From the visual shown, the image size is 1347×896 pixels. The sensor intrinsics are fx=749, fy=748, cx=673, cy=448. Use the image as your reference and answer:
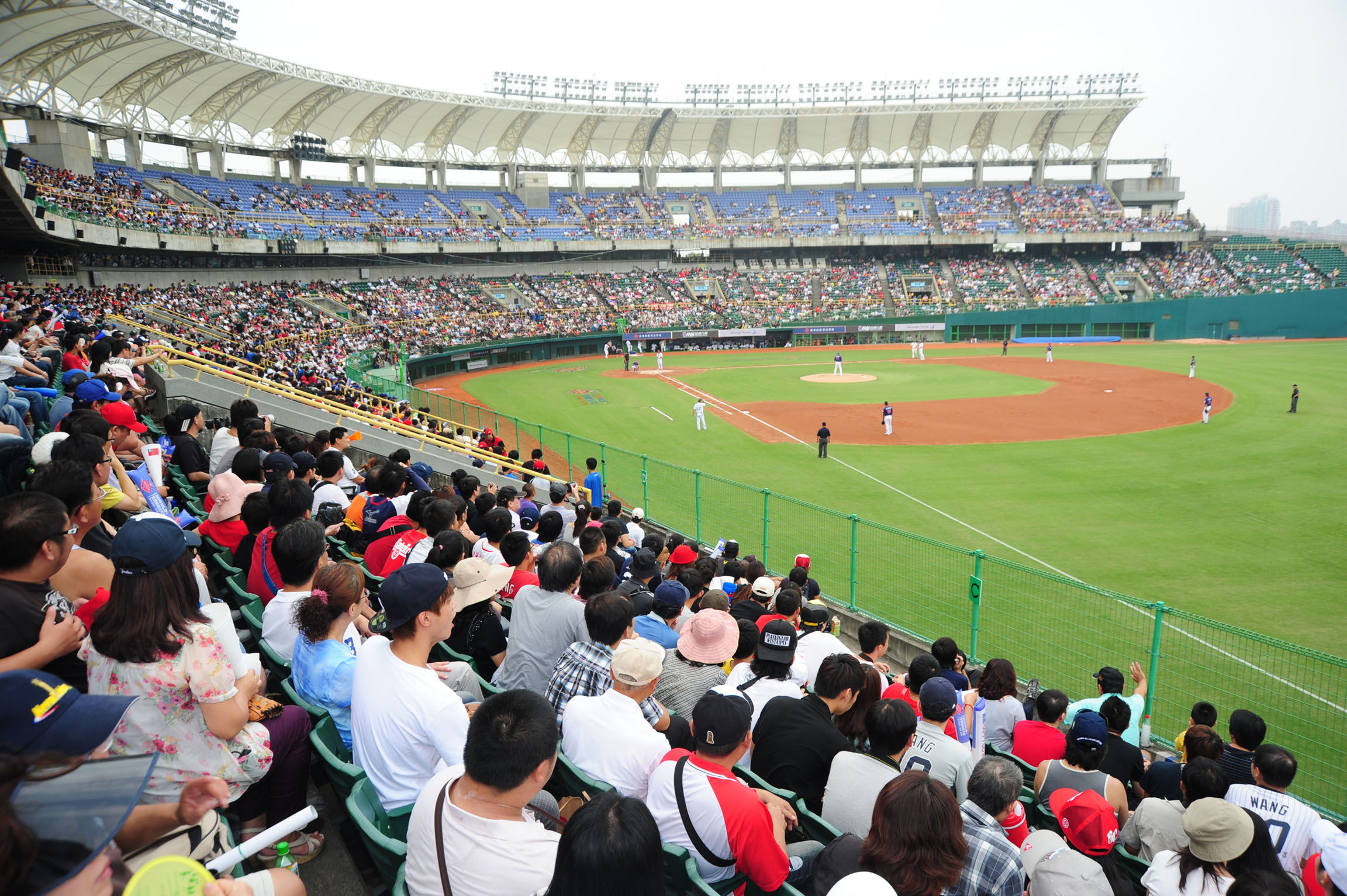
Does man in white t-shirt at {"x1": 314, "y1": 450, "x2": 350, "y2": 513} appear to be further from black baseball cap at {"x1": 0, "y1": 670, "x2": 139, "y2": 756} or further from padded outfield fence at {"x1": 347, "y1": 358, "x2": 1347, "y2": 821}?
black baseball cap at {"x1": 0, "y1": 670, "x2": 139, "y2": 756}

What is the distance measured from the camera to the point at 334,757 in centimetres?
384

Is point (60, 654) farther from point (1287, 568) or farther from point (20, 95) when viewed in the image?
point (20, 95)

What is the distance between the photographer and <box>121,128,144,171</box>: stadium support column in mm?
50188

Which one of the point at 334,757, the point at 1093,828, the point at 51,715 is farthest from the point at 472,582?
the point at 1093,828

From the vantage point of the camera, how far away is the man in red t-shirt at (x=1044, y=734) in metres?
6.20

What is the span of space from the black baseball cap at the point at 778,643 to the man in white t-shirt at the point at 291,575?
111 inches

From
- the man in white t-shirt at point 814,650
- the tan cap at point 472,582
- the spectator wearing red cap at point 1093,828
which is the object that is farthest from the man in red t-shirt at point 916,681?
the tan cap at point 472,582

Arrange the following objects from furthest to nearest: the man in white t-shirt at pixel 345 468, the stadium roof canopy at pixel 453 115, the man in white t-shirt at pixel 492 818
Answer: the stadium roof canopy at pixel 453 115 → the man in white t-shirt at pixel 345 468 → the man in white t-shirt at pixel 492 818

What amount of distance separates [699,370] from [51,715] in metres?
46.6

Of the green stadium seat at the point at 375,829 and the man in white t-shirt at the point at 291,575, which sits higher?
the man in white t-shirt at the point at 291,575

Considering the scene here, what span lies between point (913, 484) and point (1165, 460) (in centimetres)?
850

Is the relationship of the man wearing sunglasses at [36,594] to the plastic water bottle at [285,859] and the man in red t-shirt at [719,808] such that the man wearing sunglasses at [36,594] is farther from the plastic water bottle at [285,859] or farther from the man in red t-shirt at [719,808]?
the man in red t-shirt at [719,808]

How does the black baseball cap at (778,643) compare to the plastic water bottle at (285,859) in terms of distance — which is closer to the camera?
the plastic water bottle at (285,859)

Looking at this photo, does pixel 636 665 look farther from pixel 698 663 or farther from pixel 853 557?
pixel 853 557
